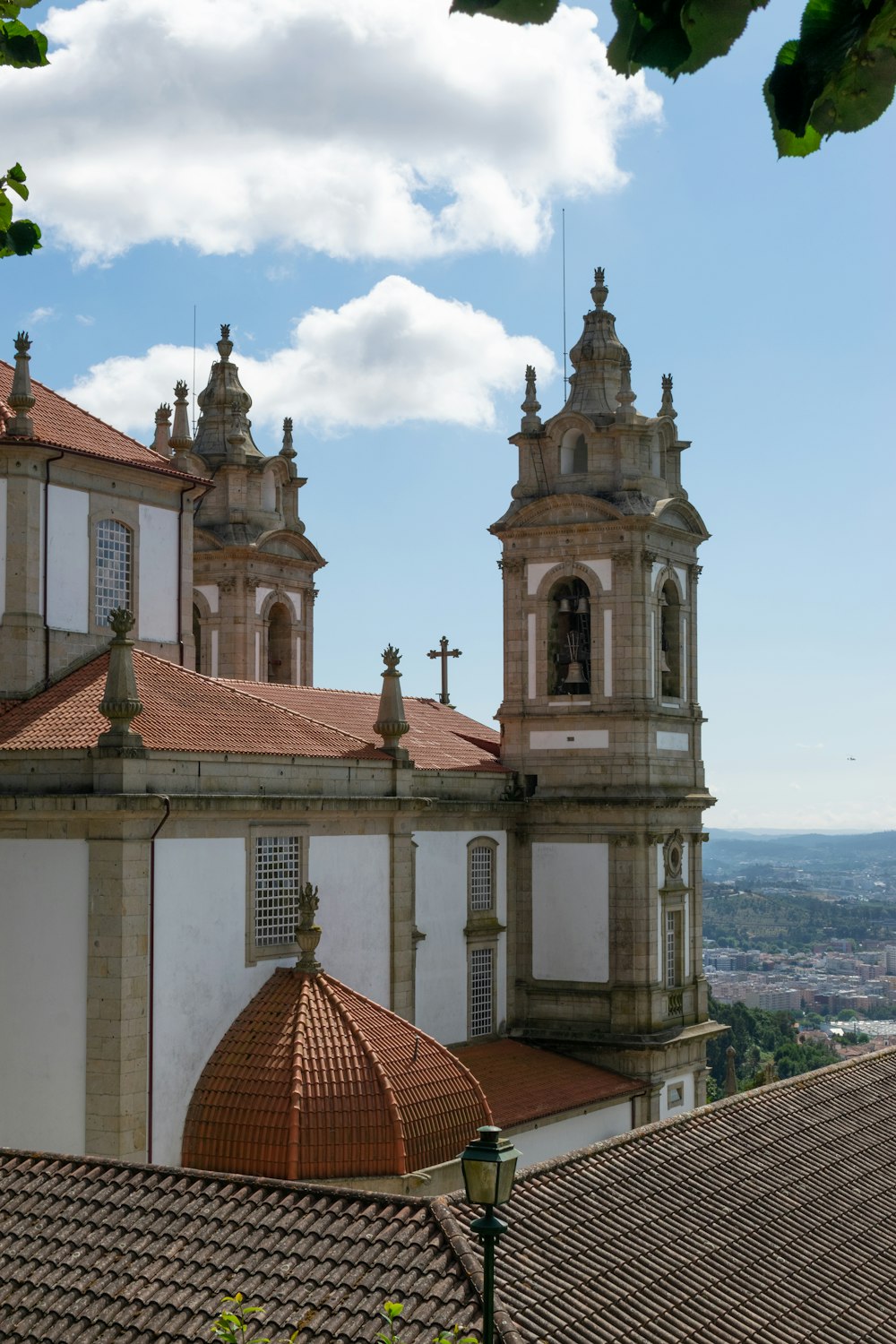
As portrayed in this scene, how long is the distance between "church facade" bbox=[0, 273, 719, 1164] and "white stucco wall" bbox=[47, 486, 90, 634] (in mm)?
43

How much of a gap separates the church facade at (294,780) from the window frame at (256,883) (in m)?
0.06

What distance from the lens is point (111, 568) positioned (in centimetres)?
2480

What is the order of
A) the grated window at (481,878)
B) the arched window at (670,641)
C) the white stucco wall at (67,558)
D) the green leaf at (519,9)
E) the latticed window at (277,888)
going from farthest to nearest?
the arched window at (670,641)
the grated window at (481,878)
the white stucco wall at (67,558)
the latticed window at (277,888)
the green leaf at (519,9)

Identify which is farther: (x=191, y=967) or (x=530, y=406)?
(x=530, y=406)

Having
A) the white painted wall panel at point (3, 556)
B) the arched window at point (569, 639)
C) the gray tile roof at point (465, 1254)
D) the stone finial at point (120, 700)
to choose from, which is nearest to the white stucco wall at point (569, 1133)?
the arched window at point (569, 639)

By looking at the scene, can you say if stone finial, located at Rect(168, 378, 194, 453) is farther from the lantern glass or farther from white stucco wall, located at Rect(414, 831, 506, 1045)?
the lantern glass

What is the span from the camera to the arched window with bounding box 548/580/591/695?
31.5 m

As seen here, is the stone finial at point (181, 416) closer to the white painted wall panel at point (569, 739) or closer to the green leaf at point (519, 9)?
Result: the white painted wall panel at point (569, 739)

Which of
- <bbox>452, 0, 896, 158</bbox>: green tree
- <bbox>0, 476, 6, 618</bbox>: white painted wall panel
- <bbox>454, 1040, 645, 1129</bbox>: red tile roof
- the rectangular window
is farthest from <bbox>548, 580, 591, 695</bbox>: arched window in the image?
<bbox>452, 0, 896, 158</bbox>: green tree

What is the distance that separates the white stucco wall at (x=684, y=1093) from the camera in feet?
101

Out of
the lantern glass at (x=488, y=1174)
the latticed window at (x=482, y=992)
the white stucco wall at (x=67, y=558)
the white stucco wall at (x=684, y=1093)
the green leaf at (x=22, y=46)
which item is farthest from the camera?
the white stucco wall at (x=684, y=1093)

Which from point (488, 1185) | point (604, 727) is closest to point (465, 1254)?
point (488, 1185)

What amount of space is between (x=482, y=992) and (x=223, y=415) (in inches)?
575

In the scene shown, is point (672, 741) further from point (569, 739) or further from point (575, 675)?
point (575, 675)
